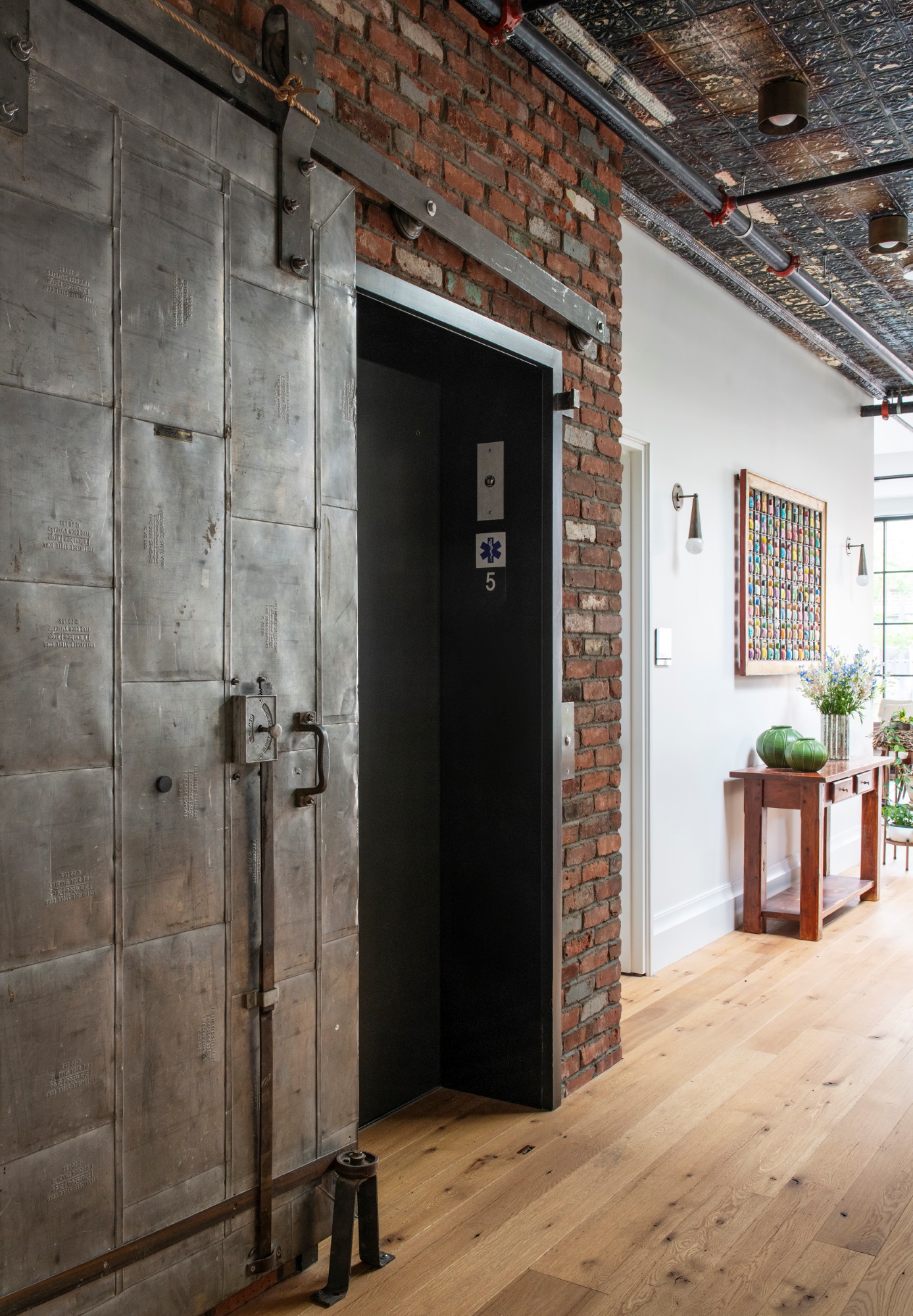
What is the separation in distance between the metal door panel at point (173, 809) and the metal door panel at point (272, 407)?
0.40m

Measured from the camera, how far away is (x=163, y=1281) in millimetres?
1865

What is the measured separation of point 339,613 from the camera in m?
2.26

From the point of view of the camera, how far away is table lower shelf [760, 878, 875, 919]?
17.2 feet

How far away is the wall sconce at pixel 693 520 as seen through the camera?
4.78m

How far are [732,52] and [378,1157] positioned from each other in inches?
131

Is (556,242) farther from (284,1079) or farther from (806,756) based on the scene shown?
(806,756)

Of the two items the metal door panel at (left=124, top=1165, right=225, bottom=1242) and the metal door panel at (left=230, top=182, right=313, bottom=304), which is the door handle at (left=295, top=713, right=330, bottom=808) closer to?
the metal door panel at (left=124, top=1165, right=225, bottom=1242)

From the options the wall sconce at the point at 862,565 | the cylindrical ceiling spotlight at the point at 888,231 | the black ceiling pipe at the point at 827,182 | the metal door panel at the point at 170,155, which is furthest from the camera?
the wall sconce at the point at 862,565

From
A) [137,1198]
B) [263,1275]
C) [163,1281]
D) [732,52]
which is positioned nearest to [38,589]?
[137,1198]

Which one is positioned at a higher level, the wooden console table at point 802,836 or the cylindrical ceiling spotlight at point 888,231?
the cylindrical ceiling spotlight at point 888,231

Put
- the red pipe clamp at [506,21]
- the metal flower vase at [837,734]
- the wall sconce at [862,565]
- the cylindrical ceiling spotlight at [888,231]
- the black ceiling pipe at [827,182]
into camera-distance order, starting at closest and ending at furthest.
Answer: the red pipe clamp at [506,21] → the black ceiling pipe at [827,182] → the cylindrical ceiling spotlight at [888,231] → the metal flower vase at [837,734] → the wall sconce at [862,565]

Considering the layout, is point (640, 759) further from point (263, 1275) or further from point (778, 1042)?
point (263, 1275)

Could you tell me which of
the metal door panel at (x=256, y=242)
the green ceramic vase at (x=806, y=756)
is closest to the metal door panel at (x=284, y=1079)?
the metal door panel at (x=256, y=242)

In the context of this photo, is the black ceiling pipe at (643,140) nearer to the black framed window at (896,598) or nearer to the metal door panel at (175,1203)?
the metal door panel at (175,1203)
